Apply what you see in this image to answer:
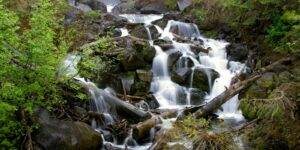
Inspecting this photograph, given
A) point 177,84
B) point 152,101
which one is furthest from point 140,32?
point 152,101

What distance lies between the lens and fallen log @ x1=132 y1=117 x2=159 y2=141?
35.0 ft

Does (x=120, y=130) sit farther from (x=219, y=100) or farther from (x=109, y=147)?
(x=219, y=100)

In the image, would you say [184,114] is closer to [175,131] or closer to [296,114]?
[175,131]

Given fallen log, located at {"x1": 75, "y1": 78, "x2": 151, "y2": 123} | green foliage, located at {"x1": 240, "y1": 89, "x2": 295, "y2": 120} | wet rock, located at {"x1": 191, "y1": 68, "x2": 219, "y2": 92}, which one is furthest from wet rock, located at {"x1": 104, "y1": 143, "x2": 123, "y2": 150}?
wet rock, located at {"x1": 191, "y1": 68, "x2": 219, "y2": 92}

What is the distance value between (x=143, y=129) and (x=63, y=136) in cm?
255

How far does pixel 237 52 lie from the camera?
17.0 metres

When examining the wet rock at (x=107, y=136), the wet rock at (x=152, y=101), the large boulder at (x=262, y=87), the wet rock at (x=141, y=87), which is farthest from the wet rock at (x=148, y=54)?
the wet rock at (x=107, y=136)

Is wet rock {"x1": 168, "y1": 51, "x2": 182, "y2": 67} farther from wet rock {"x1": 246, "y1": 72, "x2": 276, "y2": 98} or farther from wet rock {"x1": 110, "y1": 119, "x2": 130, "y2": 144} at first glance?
wet rock {"x1": 110, "y1": 119, "x2": 130, "y2": 144}

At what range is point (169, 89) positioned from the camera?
14.8m

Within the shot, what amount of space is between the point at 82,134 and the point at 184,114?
3642 mm

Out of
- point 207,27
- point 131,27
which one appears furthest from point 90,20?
point 207,27

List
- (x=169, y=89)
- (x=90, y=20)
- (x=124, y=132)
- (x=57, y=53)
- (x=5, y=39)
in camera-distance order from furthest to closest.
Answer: (x=90, y=20) → (x=169, y=89) → (x=124, y=132) → (x=57, y=53) → (x=5, y=39)

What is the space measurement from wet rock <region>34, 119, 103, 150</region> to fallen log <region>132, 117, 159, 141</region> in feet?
4.59

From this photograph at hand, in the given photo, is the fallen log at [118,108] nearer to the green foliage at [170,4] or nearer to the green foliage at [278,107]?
the green foliage at [278,107]
